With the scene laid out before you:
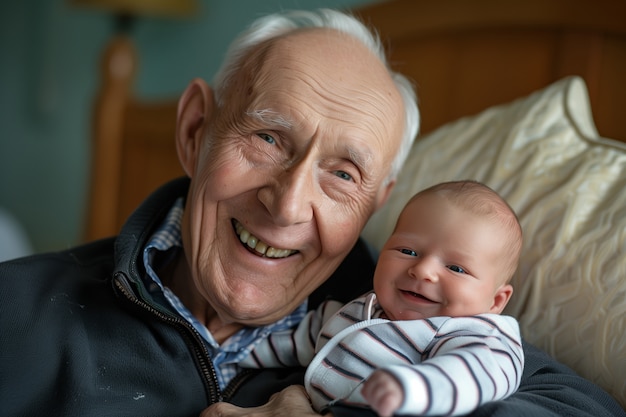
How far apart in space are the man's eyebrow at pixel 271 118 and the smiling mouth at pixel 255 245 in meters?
0.21

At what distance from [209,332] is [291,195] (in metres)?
0.39

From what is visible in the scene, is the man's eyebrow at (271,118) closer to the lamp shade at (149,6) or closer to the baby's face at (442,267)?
the baby's face at (442,267)

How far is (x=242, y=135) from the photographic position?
1495 mm

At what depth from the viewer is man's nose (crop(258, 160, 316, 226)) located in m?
1.38

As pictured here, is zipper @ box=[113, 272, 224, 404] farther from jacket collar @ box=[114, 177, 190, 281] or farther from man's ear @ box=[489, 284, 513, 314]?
man's ear @ box=[489, 284, 513, 314]

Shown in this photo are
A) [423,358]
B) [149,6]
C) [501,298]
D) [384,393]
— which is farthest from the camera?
[149,6]

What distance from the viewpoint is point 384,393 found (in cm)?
96

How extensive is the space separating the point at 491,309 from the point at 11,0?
16.5ft

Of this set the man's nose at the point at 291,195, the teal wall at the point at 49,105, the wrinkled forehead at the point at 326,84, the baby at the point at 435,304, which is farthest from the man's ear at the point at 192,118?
the teal wall at the point at 49,105

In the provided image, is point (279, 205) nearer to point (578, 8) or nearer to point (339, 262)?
point (339, 262)

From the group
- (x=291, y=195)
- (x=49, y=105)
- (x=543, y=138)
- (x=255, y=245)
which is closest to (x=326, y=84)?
(x=291, y=195)

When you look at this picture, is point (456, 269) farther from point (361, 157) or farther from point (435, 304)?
point (361, 157)

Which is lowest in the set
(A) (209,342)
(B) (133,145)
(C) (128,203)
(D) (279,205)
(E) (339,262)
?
(C) (128,203)

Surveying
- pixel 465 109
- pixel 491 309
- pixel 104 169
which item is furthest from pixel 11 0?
pixel 491 309
